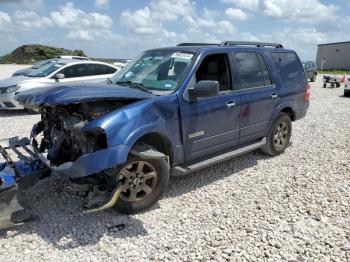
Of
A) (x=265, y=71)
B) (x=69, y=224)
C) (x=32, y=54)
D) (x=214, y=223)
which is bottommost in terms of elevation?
(x=214, y=223)

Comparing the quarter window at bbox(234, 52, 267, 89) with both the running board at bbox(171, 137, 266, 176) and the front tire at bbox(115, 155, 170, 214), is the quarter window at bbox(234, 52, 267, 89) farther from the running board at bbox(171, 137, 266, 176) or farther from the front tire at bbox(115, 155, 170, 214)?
the front tire at bbox(115, 155, 170, 214)

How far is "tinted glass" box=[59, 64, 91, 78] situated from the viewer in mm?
11625

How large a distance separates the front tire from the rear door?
1.83 meters

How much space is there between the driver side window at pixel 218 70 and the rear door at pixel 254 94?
200mm

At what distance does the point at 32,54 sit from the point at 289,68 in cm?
→ 4534

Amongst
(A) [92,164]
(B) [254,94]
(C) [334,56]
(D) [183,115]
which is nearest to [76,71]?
(B) [254,94]

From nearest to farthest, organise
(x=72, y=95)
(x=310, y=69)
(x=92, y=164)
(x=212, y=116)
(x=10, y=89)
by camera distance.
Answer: (x=92, y=164) < (x=72, y=95) < (x=212, y=116) < (x=10, y=89) < (x=310, y=69)

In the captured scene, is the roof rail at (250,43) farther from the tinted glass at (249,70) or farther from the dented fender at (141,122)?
the dented fender at (141,122)

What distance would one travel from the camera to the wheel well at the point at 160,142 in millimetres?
4605

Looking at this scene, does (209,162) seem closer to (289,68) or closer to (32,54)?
(289,68)

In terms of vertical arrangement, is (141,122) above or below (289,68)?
below

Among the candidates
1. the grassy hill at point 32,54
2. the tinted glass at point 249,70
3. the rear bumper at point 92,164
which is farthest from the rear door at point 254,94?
the grassy hill at point 32,54

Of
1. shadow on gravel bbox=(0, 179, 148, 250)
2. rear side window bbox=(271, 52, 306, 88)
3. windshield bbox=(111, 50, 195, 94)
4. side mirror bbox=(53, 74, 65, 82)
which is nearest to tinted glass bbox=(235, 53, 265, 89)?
rear side window bbox=(271, 52, 306, 88)

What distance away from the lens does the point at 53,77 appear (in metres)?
11.3
